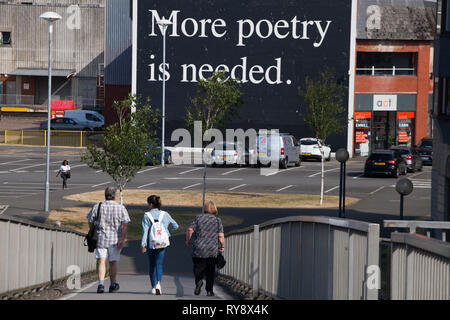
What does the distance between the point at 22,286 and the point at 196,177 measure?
3172 centimetres

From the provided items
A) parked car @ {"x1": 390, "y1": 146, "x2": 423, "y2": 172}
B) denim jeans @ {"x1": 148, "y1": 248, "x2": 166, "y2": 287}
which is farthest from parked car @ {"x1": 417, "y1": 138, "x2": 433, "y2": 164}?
denim jeans @ {"x1": 148, "y1": 248, "x2": 166, "y2": 287}

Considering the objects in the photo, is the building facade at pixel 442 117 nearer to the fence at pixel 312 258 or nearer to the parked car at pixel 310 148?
the fence at pixel 312 258

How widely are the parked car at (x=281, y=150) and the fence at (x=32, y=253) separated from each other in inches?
1195

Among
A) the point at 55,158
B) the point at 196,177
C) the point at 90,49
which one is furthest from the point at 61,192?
the point at 90,49

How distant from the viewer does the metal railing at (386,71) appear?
193ft

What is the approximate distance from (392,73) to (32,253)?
49470mm

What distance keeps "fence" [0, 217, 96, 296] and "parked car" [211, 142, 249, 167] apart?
30.9 m

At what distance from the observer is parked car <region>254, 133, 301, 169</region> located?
153 feet

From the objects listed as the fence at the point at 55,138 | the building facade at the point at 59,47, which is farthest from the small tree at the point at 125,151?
the building facade at the point at 59,47

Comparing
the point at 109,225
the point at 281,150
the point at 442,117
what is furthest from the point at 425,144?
the point at 109,225

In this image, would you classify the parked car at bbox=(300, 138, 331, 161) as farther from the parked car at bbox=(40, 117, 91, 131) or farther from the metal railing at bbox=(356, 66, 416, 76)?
the parked car at bbox=(40, 117, 91, 131)

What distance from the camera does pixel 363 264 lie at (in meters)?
8.18

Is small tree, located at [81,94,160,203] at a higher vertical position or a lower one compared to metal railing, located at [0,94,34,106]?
lower

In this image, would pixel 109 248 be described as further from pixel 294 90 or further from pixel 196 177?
pixel 294 90
